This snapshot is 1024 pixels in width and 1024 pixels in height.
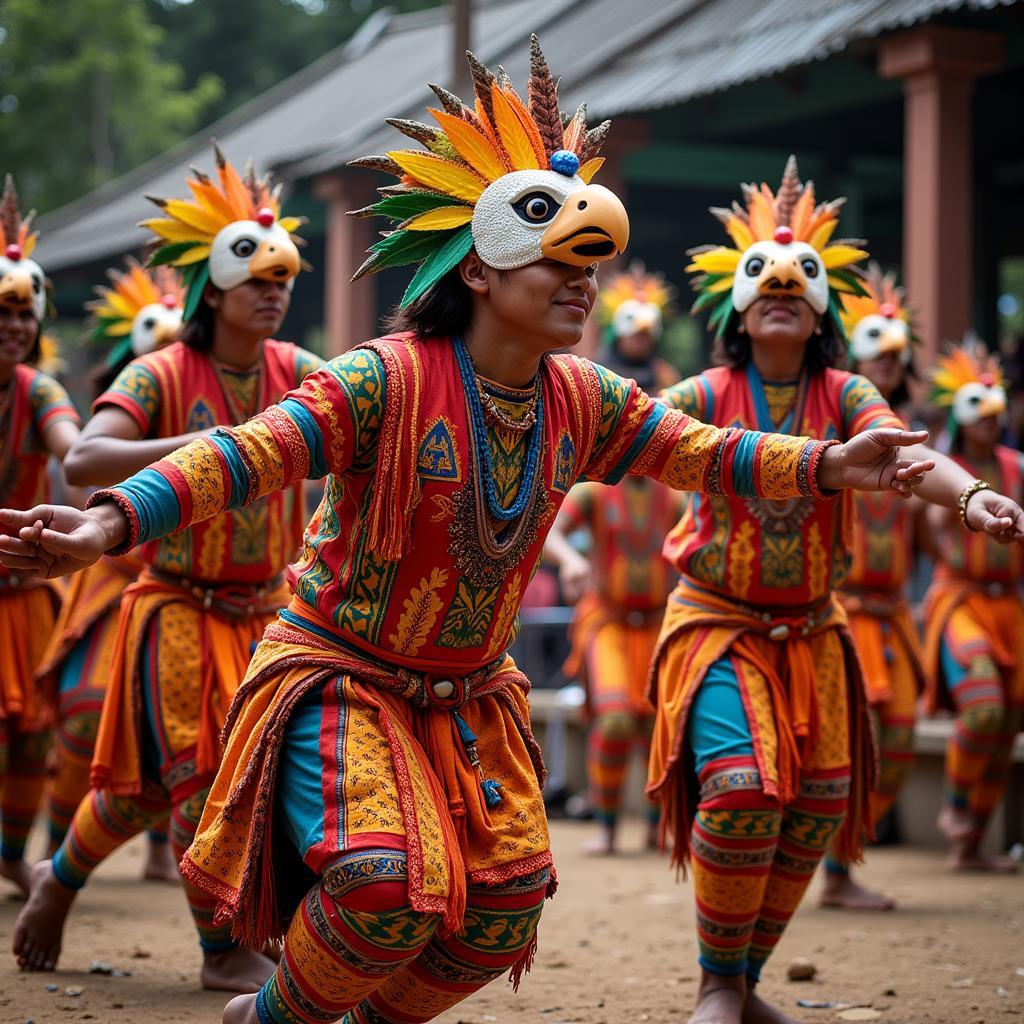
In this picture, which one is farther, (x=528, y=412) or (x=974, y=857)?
(x=974, y=857)

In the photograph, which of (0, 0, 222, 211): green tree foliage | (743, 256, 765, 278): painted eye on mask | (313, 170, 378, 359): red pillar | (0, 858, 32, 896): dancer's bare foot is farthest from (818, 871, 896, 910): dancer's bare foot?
(0, 0, 222, 211): green tree foliage

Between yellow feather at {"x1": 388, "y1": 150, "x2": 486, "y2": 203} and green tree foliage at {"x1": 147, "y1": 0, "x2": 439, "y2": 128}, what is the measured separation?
34.2 metres

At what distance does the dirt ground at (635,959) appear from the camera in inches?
199

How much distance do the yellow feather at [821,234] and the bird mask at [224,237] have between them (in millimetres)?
1593

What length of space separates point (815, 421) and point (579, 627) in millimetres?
4166

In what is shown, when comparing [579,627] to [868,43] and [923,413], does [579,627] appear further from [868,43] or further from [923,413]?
[868,43]

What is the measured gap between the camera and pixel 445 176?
12.8 feet

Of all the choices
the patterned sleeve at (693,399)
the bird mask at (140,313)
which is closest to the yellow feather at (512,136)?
the patterned sleeve at (693,399)

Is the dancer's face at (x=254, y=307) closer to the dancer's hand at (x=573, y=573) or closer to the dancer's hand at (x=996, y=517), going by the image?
the dancer's hand at (x=996, y=517)

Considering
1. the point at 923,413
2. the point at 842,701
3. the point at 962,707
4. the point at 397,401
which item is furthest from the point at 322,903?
the point at 923,413

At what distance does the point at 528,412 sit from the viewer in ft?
12.8

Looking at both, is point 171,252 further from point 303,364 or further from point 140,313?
point 140,313

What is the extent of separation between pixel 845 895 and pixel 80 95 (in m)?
23.8

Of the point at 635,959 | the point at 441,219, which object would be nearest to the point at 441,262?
the point at 441,219
